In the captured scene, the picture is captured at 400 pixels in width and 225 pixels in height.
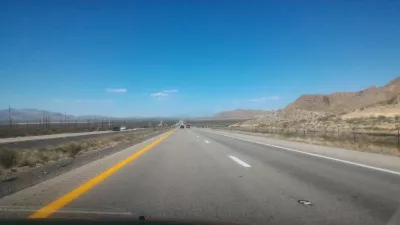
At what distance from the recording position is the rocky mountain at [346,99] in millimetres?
122406

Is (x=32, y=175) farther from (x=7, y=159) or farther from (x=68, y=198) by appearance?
(x=7, y=159)

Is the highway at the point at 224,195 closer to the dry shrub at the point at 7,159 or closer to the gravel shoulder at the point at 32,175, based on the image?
the gravel shoulder at the point at 32,175

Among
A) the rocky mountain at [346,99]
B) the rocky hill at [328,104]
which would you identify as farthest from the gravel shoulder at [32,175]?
the rocky mountain at [346,99]

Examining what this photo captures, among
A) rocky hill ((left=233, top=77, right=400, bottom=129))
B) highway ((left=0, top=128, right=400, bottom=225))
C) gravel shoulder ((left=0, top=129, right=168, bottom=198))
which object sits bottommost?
highway ((left=0, top=128, right=400, bottom=225))

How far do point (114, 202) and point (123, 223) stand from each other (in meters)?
2.31

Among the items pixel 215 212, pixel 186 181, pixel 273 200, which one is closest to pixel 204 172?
pixel 186 181

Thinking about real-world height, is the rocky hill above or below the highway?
above

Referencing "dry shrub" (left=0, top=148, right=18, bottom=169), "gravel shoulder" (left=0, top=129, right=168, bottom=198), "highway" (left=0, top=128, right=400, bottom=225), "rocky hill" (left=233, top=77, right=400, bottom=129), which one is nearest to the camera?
"highway" (left=0, top=128, right=400, bottom=225)

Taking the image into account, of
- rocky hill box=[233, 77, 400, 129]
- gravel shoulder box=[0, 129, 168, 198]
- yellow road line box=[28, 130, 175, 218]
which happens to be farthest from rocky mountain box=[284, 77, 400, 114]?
yellow road line box=[28, 130, 175, 218]

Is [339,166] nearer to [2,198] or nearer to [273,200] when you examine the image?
[273,200]

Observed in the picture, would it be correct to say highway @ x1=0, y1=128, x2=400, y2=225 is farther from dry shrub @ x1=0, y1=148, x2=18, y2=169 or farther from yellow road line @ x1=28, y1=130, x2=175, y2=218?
dry shrub @ x1=0, y1=148, x2=18, y2=169

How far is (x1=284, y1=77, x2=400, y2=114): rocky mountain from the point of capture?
12241 cm

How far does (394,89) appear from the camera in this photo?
4825 inches

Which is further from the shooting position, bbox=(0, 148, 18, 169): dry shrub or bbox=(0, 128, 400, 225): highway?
bbox=(0, 148, 18, 169): dry shrub
